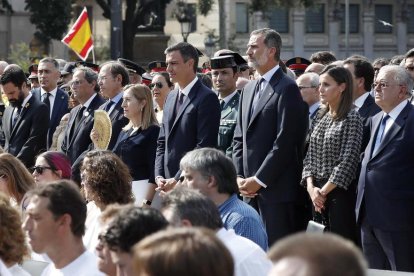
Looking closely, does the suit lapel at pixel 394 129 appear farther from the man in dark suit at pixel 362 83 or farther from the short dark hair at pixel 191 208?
the short dark hair at pixel 191 208

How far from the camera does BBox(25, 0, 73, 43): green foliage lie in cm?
3997

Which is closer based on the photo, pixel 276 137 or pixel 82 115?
pixel 276 137

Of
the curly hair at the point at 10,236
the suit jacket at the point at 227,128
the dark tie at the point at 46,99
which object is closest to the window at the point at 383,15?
the dark tie at the point at 46,99

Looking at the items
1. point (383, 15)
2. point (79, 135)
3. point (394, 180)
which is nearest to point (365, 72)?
point (394, 180)

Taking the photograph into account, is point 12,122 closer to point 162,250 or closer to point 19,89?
point 19,89

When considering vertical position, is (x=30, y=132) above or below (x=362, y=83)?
below

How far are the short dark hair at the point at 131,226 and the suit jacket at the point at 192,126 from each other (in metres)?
4.55

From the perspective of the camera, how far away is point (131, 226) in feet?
15.4

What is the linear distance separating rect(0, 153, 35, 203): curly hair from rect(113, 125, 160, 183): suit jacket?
71.8 inches

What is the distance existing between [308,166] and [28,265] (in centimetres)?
313

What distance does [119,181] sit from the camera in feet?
24.8

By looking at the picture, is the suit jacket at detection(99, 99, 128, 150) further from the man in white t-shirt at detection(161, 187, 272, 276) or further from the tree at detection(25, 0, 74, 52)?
the tree at detection(25, 0, 74, 52)

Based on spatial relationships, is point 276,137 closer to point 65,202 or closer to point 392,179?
point 392,179

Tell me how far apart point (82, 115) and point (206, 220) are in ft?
20.4
